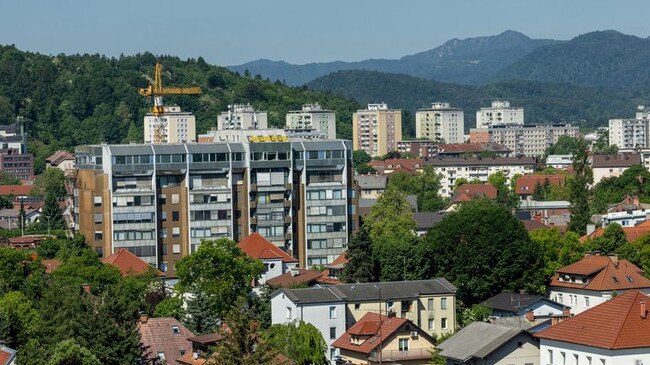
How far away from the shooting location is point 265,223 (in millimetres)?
75812

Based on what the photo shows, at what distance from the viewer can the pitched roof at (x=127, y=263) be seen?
219 ft

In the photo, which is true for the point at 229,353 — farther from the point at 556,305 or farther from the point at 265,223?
the point at 265,223

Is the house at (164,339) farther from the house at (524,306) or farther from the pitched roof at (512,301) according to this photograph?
the pitched roof at (512,301)

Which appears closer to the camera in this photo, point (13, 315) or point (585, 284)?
point (13, 315)

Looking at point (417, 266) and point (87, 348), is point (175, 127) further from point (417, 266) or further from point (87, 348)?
point (87, 348)

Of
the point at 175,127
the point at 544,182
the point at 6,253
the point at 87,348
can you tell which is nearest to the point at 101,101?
the point at 175,127

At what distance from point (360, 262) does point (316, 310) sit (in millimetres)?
9382

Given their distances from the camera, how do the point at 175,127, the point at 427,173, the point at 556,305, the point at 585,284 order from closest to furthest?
1. the point at 556,305
2. the point at 585,284
3. the point at 427,173
4. the point at 175,127

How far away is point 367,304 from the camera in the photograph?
53.8m

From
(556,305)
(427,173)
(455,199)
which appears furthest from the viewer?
(427,173)

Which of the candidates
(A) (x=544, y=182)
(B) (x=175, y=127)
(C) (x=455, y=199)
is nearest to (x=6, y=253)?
(C) (x=455, y=199)

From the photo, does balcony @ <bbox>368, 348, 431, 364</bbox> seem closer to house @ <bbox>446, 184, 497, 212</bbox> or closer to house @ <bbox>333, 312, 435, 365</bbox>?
house @ <bbox>333, 312, 435, 365</bbox>

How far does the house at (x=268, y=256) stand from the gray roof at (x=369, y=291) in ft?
36.7

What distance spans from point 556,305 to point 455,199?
66.8m
